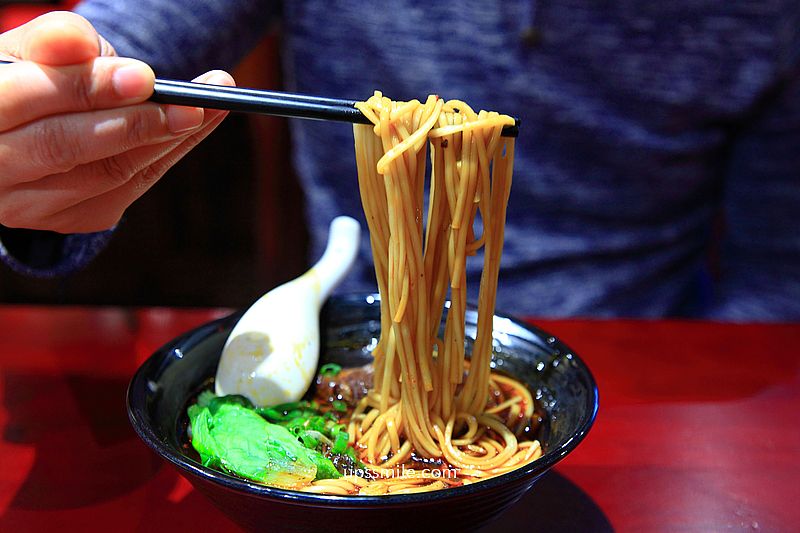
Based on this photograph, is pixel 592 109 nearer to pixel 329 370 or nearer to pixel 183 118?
pixel 329 370

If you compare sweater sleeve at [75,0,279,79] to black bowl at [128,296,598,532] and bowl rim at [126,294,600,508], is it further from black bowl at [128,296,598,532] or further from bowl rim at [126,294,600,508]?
bowl rim at [126,294,600,508]

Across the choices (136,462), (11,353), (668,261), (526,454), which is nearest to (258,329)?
(136,462)

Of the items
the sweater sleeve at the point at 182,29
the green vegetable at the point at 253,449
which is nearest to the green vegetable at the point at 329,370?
the green vegetable at the point at 253,449

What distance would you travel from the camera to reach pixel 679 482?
99 cm

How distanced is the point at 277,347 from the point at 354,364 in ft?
0.51

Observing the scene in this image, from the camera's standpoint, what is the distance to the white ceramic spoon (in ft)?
3.26

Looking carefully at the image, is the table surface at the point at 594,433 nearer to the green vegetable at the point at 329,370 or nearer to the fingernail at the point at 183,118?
the green vegetable at the point at 329,370

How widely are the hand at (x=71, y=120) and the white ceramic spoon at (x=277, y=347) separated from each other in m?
0.27

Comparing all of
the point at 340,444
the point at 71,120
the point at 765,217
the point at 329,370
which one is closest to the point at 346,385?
the point at 329,370

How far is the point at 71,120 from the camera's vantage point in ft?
2.51

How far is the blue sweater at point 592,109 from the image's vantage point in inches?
61.6

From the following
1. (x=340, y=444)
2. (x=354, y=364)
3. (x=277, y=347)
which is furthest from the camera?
(x=354, y=364)

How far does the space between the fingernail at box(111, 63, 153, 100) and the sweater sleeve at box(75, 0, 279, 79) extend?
0.65 meters

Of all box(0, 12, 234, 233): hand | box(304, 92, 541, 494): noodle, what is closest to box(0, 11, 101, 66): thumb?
box(0, 12, 234, 233): hand
